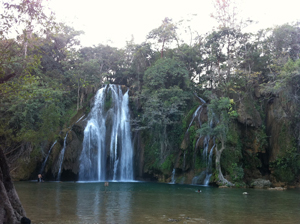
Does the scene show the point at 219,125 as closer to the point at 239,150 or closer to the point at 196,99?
the point at 239,150

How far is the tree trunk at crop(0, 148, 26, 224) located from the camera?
737 centimetres

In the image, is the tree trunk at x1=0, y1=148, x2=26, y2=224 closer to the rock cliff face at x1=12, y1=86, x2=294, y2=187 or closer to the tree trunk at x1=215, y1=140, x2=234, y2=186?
the tree trunk at x1=215, y1=140, x2=234, y2=186

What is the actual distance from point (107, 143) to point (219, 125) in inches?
487

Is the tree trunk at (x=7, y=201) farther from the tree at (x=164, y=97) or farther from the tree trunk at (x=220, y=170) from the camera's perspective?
the tree at (x=164, y=97)

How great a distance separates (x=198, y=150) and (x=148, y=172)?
6.53m

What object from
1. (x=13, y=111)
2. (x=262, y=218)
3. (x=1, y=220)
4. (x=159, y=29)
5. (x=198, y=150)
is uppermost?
Result: (x=159, y=29)

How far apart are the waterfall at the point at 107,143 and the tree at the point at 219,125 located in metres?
9.37

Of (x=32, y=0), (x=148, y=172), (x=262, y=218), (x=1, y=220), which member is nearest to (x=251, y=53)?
(x=148, y=172)

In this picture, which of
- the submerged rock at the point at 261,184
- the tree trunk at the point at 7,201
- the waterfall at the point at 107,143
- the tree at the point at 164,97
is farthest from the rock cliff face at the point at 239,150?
the tree trunk at the point at 7,201

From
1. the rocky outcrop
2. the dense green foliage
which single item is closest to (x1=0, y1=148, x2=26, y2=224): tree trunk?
the dense green foliage

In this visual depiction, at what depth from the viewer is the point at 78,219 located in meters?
9.11

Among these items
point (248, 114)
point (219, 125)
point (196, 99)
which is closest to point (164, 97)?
point (196, 99)

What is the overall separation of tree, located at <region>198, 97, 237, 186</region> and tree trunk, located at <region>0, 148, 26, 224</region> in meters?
17.5

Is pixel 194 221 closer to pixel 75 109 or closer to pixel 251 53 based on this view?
pixel 251 53
